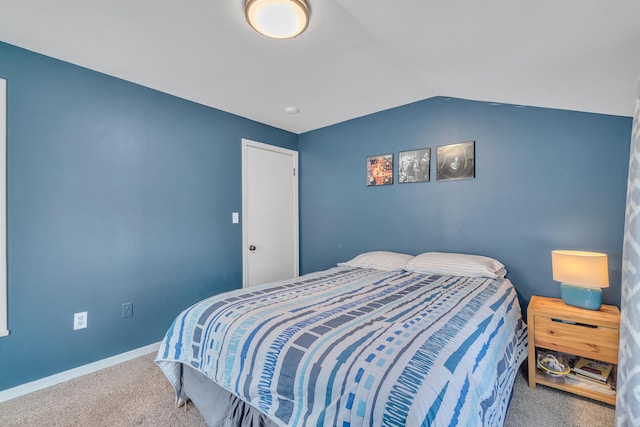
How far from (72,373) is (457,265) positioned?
302cm

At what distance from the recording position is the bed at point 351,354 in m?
0.93

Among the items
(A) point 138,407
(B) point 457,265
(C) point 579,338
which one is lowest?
(A) point 138,407

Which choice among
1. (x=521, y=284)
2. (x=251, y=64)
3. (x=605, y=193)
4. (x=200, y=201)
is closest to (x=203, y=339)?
(x=200, y=201)

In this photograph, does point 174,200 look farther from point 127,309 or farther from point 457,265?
point 457,265

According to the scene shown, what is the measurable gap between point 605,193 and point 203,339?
2.82 m

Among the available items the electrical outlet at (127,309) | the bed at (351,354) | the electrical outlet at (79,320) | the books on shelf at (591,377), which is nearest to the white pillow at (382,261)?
the bed at (351,354)

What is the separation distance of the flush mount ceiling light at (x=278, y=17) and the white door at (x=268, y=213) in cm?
172

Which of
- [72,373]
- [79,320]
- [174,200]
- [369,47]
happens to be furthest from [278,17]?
[72,373]

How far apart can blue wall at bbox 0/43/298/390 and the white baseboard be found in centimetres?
4

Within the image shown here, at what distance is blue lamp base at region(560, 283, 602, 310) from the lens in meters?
1.81

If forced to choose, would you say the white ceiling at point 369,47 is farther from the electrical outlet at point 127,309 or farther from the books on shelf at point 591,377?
the electrical outlet at point 127,309

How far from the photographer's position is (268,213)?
3.44m

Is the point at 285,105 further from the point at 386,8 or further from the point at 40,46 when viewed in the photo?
the point at 40,46

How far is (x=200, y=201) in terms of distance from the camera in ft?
9.25
